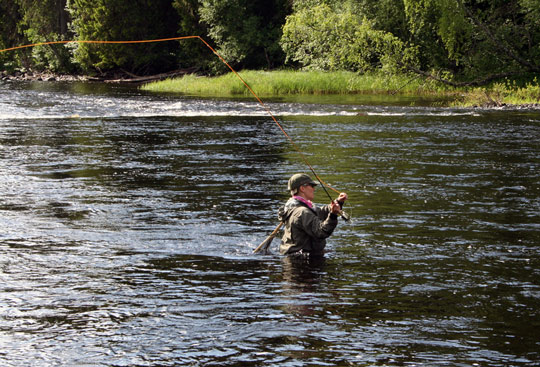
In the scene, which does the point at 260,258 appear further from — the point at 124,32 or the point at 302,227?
the point at 124,32

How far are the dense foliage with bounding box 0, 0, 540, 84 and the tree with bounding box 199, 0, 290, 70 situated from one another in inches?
3.3

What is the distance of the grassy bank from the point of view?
106 feet

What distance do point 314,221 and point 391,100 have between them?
27388mm

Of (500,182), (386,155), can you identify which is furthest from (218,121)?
(500,182)

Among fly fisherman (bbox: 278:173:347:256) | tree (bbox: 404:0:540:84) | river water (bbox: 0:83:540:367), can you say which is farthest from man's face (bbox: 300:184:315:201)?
tree (bbox: 404:0:540:84)

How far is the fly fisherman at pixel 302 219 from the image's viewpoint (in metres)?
8.70

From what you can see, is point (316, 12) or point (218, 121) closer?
point (218, 121)

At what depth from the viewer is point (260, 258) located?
9094 millimetres

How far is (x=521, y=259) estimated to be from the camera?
8.73 m

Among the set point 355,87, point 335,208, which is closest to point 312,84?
point 355,87

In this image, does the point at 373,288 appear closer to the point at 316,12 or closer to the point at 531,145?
the point at 531,145

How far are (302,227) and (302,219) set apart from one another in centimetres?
12

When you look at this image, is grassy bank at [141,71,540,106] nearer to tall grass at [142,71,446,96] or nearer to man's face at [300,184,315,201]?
tall grass at [142,71,446,96]

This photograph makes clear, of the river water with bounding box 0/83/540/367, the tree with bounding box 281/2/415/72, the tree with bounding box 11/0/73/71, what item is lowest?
the river water with bounding box 0/83/540/367
